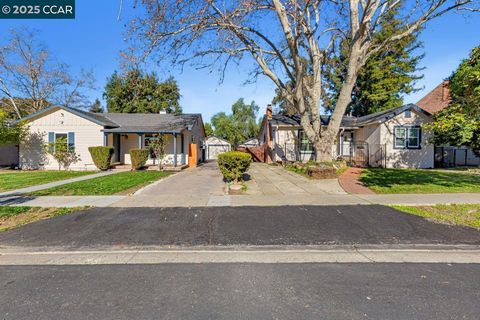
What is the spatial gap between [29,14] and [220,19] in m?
7.39

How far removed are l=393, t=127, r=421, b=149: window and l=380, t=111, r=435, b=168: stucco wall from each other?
26cm

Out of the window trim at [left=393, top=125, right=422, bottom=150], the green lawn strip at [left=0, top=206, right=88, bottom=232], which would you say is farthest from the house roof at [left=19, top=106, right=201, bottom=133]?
the window trim at [left=393, top=125, right=422, bottom=150]

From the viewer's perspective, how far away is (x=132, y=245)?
4.70 meters

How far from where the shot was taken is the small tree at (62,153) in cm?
1775

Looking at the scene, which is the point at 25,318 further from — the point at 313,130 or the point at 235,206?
the point at 313,130

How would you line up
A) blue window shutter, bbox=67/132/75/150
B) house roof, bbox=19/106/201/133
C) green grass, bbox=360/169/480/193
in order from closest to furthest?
green grass, bbox=360/169/480/193
house roof, bbox=19/106/201/133
blue window shutter, bbox=67/132/75/150

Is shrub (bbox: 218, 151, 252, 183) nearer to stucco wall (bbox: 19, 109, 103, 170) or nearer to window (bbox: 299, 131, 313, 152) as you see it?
window (bbox: 299, 131, 313, 152)

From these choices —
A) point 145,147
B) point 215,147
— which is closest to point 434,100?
point 215,147

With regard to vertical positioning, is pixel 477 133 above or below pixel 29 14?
below

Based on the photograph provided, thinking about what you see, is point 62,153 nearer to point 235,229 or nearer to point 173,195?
point 173,195

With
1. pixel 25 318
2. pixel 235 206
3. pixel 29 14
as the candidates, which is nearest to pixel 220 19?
pixel 29 14

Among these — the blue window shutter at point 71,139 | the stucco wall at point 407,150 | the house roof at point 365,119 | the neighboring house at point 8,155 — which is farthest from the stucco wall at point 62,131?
the stucco wall at point 407,150

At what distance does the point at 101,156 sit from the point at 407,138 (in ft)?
69.9

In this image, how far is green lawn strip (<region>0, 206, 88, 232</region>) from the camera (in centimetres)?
594
